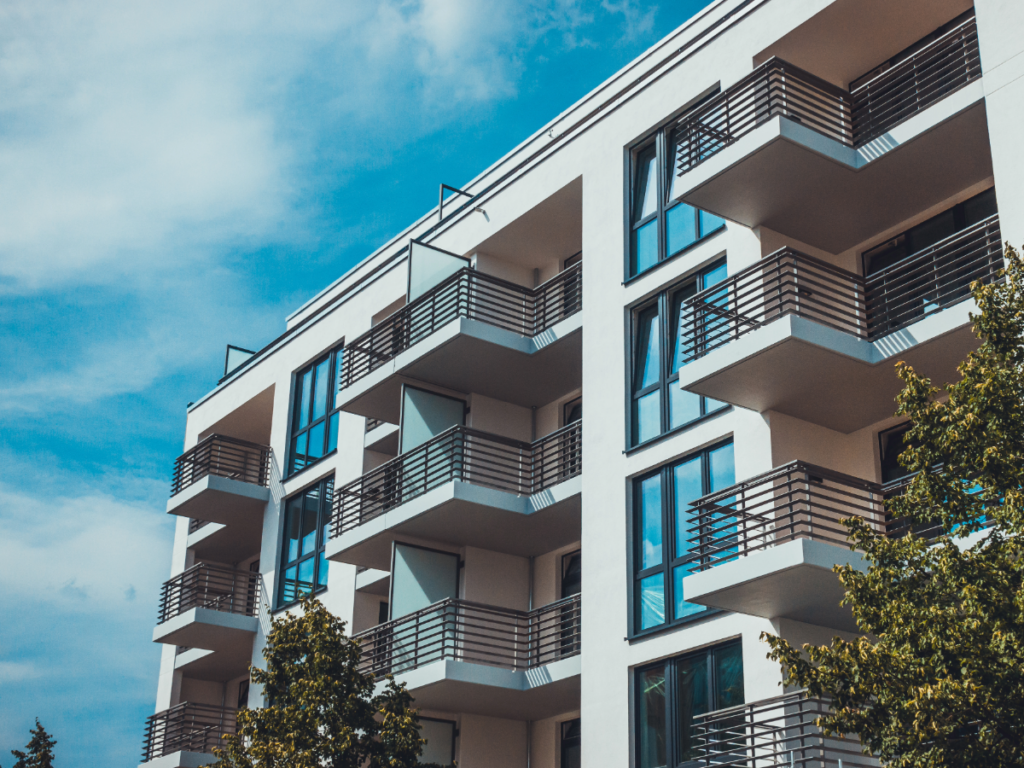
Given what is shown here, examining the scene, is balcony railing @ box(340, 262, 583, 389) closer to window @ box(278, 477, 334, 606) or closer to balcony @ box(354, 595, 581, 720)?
window @ box(278, 477, 334, 606)

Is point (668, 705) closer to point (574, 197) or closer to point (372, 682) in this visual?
point (372, 682)

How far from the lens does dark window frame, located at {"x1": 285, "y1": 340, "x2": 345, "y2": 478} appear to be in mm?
30922

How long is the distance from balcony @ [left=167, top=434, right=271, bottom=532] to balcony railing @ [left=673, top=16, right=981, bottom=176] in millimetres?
16703

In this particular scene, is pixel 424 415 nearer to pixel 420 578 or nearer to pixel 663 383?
pixel 420 578

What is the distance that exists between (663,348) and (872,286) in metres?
3.68

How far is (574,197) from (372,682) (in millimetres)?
10419

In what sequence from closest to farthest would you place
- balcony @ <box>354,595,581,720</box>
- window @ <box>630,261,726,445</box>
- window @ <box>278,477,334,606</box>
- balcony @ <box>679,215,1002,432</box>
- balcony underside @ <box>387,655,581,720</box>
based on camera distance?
1. balcony @ <box>679,215,1002,432</box>
2. window @ <box>630,261,726,445</box>
3. balcony underside @ <box>387,655,581,720</box>
4. balcony @ <box>354,595,581,720</box>
5. window @ <box>278,477,334,606</box>

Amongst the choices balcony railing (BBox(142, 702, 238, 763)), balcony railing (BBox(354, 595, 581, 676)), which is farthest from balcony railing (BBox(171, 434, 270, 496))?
balcony railing (BBox(354, 595, 581, 676))

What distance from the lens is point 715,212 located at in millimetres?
19562

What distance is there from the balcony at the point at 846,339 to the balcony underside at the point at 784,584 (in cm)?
275

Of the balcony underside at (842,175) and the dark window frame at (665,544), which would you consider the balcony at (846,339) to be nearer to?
the balcony underside at (842,175)

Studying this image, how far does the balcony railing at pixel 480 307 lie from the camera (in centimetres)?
2523

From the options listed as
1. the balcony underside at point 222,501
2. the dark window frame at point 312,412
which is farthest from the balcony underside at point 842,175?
the balcony underside at point 222,501

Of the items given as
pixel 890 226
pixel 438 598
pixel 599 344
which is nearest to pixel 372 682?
pixel 438 598
